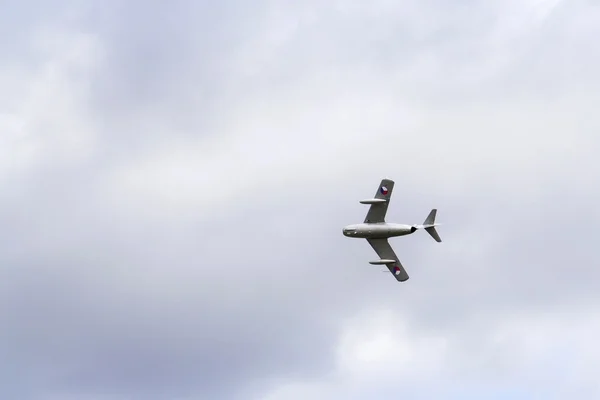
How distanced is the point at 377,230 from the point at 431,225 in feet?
25.0

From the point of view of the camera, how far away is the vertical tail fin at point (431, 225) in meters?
195

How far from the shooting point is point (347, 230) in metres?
198

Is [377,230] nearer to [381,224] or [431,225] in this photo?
[381,224]

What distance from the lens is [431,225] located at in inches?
7682

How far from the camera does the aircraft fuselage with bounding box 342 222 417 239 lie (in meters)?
197

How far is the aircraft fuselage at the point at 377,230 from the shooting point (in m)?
197

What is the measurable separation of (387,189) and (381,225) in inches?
200

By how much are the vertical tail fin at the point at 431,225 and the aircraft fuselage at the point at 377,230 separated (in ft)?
6.09

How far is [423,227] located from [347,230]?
10750 millimetres

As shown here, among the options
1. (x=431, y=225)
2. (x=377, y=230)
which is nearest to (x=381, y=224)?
(x=377, y=230)

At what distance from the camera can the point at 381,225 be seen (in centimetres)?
19738

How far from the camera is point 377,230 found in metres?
197

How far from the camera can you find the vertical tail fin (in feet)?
640

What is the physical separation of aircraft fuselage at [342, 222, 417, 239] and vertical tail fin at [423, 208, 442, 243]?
186cm
